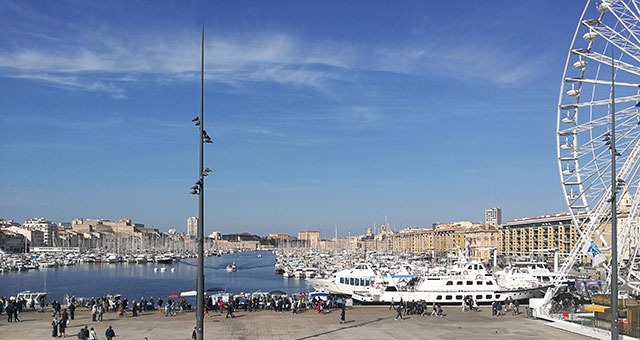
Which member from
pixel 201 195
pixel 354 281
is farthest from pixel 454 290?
pixel 201 195

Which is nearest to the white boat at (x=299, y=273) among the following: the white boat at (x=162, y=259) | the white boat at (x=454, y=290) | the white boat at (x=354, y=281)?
the white boat at (x=354, y=281)

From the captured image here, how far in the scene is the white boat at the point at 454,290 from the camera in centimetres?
4912

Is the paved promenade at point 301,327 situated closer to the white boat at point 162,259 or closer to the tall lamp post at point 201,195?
the tall lamp post at point 201,195

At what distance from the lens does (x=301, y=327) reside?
31.0m

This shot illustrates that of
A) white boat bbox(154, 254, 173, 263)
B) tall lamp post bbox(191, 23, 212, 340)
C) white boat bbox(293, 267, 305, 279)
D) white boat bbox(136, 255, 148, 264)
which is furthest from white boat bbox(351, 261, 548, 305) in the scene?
white boat bbox(136, 255, 148, 264)

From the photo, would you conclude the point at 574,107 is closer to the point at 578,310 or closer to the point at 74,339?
the point at 578,310

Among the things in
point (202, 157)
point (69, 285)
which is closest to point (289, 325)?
point (202, 157)

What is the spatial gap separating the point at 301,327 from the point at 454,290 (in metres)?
21.7

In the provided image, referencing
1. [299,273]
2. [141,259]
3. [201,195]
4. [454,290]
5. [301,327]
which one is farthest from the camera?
[141,259]

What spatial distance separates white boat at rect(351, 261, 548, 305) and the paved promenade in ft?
38.4

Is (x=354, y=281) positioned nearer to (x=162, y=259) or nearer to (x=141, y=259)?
(x=162, y=259)

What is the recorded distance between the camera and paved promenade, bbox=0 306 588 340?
2862 centimetres

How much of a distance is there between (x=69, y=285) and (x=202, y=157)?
301 ft

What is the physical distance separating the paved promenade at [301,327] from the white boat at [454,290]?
38.4 ft
